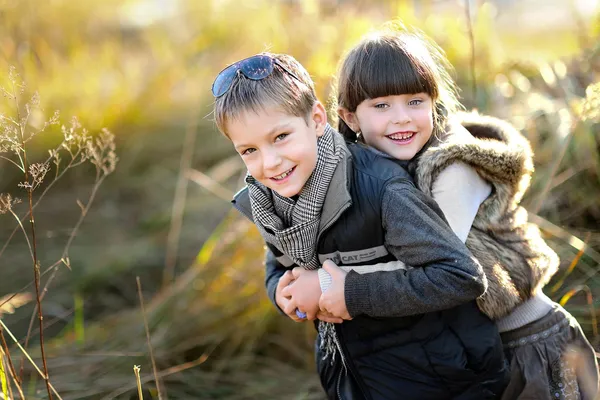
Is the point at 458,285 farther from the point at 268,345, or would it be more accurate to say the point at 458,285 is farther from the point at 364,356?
the point at 268,345

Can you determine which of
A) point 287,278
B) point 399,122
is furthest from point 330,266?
point 399,122

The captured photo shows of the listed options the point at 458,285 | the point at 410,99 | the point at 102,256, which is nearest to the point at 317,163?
the point at 410,99

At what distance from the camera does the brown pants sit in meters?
2.02

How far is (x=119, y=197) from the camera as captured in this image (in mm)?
4422

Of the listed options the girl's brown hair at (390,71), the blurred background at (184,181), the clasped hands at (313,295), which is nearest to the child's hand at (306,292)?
the clasped hands at (313,295)

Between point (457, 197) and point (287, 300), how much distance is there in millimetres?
555

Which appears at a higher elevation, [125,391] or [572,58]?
[572,58]

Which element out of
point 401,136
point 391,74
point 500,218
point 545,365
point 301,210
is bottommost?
point 545,365

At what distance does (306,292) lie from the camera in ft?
6.45

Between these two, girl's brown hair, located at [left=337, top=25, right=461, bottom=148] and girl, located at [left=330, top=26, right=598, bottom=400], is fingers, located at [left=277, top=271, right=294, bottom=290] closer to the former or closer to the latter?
girl, located at [left=330, top=26, right=598, bottom=400]

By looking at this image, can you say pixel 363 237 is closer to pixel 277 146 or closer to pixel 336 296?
pixel 336 296

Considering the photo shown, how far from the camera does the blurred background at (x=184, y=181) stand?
289 cm

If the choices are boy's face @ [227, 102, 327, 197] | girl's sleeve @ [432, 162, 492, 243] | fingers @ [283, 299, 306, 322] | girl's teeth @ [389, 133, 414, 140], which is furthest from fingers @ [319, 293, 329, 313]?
girl's teeth @ [389, 133, 414, 140]

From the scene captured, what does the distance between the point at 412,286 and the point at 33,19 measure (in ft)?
13.2
